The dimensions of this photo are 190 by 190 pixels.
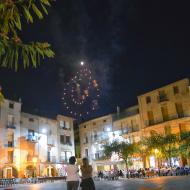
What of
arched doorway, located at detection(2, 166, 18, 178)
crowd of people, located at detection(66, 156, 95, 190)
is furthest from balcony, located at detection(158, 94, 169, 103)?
crowd of people, located at detection(66, 156, 95, 190)

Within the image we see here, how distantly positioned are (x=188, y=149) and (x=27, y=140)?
25476 millimetres

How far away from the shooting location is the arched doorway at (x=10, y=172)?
4442 cm

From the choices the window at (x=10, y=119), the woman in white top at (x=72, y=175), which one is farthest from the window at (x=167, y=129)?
the woman in white top at (x=72, y=175)

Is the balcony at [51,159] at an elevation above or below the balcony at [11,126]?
below

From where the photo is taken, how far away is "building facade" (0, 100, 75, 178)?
1797 inches

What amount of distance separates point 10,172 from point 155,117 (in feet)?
80.7

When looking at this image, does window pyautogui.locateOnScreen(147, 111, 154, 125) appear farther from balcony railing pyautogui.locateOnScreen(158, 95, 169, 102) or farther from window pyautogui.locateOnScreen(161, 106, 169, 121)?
balcony railing pyautogui.locateOnScreen(158, 95, 169, 102)

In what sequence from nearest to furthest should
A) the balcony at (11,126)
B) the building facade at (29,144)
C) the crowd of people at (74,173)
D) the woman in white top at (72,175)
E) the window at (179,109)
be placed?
the crowd of people at (74,173) < the woman in white top at (72,175) < the building facade at (29,144) < the balcony at (11,126) < the window at (179,109)

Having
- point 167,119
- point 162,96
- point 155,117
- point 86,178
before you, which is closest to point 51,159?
point 155,117

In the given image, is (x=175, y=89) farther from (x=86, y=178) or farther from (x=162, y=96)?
(x=86, y=178)

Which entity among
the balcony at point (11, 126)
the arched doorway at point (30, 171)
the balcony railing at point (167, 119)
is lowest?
the arched doorway at point (30, 171)

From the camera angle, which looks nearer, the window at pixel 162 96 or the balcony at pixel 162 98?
the balcony at pixel 162 98

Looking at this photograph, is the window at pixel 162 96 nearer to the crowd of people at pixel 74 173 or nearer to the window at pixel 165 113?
the window at pixel 165 113

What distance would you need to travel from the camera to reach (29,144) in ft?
163
